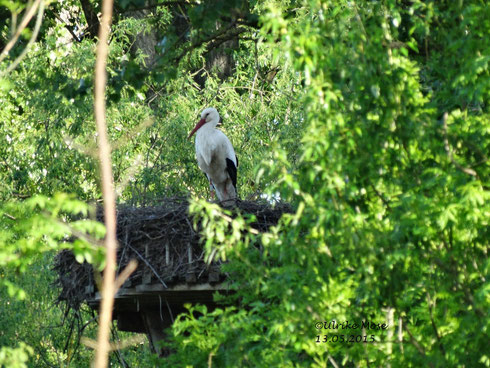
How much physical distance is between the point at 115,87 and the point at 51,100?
5.77 metres

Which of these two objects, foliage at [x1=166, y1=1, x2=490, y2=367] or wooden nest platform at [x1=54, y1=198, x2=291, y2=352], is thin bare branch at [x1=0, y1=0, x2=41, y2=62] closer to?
foliage at [x1=166, y1=1, x2=490, y2=367]

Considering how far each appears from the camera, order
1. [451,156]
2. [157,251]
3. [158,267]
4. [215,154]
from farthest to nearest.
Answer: [215,154]
[157,251]
[158,267]
[451,156]

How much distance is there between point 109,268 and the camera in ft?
8.46

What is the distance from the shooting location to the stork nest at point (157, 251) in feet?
25.1

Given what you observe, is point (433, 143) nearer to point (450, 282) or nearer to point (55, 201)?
Result: point (450, 282)

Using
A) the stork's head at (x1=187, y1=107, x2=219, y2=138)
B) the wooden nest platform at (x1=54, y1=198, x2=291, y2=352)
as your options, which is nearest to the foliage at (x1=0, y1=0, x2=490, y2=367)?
the wooden nest platform at (x1=54, y1=198, x2=291, y2=352)

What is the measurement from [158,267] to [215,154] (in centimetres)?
361

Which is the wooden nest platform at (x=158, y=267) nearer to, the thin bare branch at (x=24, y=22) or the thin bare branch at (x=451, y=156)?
the thin bare branch at (x=451, y=156)

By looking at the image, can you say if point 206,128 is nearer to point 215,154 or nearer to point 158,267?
point 215,154

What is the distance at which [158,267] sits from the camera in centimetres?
780

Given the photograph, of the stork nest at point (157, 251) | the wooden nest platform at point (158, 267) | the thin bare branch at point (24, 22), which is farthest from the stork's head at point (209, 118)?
the thin bare branch at point (24, 22)

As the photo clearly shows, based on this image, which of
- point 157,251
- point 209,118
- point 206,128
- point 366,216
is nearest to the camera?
point 366,216

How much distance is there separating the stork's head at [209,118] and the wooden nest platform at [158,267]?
9.20 feet

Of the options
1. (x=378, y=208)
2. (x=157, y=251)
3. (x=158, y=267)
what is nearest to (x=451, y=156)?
(x=378, y=208)
